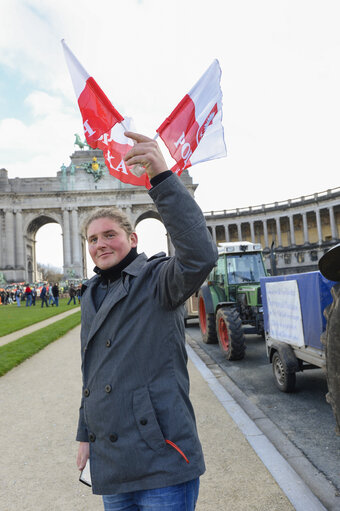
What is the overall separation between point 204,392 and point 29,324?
44.5 feet

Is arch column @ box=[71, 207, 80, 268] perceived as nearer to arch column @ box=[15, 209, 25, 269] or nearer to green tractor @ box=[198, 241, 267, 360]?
arch column @ box=[15, 209, 25, 269]

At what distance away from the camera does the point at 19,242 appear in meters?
64.1

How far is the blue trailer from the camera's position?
213 inches

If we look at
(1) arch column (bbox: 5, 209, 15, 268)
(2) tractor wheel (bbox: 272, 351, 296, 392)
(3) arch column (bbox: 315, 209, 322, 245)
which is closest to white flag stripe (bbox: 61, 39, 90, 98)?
(2) tractor wheel (bbox: 272, 351, 296, 392)

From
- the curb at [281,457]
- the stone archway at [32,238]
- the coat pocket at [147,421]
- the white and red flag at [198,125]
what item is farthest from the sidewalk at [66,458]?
the stone archway at [32,238]

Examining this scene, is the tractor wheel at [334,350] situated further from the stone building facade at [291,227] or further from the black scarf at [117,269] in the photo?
the stone building facade at [291,227]

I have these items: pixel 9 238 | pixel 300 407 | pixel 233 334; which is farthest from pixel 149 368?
pixel 9 238

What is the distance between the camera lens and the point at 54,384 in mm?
7695

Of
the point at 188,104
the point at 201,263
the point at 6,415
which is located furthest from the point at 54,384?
the point at 201,263

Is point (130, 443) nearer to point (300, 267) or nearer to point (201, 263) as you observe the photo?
point (201, 263)

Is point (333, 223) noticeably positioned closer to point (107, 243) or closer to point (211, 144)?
point (211, 144)

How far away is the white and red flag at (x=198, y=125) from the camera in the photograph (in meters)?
3.58

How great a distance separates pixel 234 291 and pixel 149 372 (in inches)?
382

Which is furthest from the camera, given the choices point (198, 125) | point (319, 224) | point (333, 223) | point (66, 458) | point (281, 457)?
point (319, 224)
